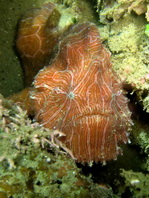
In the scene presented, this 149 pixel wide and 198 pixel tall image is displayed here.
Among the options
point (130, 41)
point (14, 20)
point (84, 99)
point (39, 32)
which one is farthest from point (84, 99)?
point (14, 20)

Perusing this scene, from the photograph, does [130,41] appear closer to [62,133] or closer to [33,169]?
[62,133]

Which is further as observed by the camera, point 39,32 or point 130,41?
point 39,32

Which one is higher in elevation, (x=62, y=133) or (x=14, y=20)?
(x=14, y=20)

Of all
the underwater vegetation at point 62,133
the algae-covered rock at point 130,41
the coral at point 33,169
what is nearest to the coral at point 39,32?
the underwater vegetation at point 62,133

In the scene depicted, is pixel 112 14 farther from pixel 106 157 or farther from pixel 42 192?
pixel 42 192

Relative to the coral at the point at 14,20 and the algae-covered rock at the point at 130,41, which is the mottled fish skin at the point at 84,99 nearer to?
the algae-covered rock at the point at 130,41

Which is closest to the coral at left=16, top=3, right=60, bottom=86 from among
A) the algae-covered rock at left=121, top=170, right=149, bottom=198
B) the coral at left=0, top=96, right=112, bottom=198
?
the coral at left=0, top=96, right=112, bottom=198

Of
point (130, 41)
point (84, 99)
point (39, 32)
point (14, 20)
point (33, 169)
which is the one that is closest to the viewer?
point (33, 169)

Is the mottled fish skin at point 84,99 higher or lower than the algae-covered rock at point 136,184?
higher
